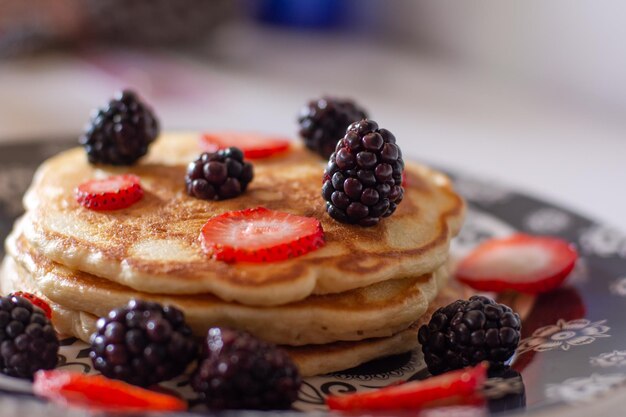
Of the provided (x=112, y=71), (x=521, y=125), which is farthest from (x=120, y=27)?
(x=521, y=125)

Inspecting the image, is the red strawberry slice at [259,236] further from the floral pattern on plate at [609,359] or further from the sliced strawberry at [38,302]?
the floral pattern on plate at [609,359]

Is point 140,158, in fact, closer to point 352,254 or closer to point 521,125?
point 352,254

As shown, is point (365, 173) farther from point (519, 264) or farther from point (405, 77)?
point (405, 77)

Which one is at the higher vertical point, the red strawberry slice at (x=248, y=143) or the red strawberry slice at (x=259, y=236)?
the red strawberry slice at (x=248, y=143)

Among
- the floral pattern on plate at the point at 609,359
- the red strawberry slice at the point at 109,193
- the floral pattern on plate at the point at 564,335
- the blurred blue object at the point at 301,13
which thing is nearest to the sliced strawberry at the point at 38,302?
the red strawberry slice at the point at 109,193

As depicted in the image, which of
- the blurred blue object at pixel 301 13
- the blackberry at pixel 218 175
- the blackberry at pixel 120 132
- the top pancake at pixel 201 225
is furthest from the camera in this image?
the blurred blue object at pixel 301 13

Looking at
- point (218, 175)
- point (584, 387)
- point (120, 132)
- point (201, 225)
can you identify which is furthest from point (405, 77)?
point (584, 387)

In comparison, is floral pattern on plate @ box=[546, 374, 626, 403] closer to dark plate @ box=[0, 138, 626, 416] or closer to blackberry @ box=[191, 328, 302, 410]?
dark plate @ box=[0, 138, 626, 416]
